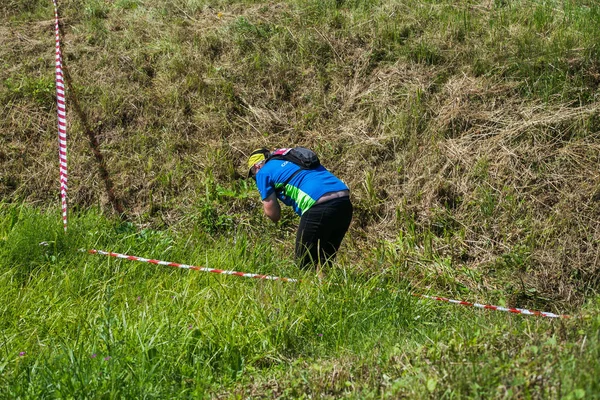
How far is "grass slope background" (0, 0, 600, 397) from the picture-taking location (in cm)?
434

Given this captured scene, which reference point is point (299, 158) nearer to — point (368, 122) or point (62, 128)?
point (368, 122)

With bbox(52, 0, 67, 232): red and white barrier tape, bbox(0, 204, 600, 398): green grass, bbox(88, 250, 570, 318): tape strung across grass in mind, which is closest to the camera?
bbox(0, 204, 600, 398): green grass

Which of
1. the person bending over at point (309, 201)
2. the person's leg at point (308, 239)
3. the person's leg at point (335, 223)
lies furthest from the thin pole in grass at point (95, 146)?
the person's leg at point (335, 223)

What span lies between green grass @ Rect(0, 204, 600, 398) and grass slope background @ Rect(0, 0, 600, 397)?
22 millimetres

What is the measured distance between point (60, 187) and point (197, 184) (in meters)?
1.84

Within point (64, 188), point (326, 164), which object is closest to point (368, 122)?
point (326, 164)

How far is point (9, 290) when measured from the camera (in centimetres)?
581

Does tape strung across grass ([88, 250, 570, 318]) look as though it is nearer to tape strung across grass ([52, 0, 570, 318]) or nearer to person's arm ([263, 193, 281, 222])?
tape strung across grass ([52, 0, 570, 318])

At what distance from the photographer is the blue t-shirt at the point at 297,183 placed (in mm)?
6160

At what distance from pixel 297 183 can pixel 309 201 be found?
23cm

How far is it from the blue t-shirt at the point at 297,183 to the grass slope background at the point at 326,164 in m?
0.73

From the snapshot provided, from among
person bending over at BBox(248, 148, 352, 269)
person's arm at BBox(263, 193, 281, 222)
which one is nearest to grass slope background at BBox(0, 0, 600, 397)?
person bending over at BBox(248, 148, 352, 269)

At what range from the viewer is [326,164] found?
8.10 m

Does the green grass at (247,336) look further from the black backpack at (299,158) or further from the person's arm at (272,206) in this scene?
the black backpack at (299,158)
